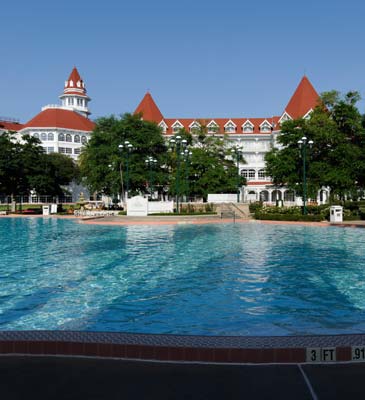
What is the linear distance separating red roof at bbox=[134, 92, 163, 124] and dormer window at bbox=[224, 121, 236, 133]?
14.5 metres

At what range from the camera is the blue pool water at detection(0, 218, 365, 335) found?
8.48m

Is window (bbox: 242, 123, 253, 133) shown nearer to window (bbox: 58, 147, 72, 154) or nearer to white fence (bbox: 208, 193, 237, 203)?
white fence (bbox: 208, 193, 237, 203)

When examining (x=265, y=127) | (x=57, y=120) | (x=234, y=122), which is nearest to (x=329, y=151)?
(x=265, y=127)

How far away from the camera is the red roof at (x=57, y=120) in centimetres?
10050

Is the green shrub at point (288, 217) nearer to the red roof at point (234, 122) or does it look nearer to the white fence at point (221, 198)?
the white fence at point (221, 198)

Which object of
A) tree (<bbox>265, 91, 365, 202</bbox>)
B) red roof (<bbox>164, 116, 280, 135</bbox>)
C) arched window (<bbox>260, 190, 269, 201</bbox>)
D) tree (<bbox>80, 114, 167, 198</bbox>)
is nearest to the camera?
tree (<bbox>265, 91, 365, 202</bbox>)

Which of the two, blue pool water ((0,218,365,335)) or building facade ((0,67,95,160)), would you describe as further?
building facade ((0,67,95,160))

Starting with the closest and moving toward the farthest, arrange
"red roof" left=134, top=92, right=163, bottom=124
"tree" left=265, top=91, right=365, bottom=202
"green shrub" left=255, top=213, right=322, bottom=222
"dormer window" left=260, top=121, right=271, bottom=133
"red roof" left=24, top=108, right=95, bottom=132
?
"green shrub" left=255, top=213, right=322, bottom=222 → "tree" left=265, top=91, right=365, bottom=202 → "dormer window" left=260, top=121, right=271, bottom=133 → "red roof" left=134, top=92, right=163, bottom=124 → "red roof" left=24, top=108, right=95, bottom=132

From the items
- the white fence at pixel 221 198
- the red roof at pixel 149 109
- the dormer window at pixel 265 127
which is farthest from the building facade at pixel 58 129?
the white fence at pixel 221 198

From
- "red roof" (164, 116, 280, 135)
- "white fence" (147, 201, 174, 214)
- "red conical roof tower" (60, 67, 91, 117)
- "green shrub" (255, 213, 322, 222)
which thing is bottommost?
"green shrub" (255, 213, 322, 222)

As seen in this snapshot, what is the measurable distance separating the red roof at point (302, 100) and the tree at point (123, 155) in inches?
1193

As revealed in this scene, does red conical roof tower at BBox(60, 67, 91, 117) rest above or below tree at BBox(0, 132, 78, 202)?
above

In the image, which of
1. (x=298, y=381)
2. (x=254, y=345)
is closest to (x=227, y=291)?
(x=254, y=345)

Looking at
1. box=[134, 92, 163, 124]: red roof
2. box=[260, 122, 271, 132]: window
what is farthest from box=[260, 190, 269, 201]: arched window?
box=[134, 92, 163, 124]: red roof
